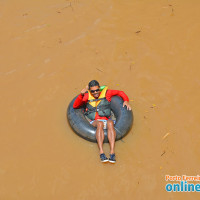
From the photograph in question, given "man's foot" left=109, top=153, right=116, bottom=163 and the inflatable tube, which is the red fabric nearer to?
the inflatable tube

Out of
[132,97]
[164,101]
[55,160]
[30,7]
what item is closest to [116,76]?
[132,97]

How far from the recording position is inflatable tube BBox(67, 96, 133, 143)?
6199mm

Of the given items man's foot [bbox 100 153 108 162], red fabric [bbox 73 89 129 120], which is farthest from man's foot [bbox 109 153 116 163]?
red fabric [bbox 73 89 129 120]

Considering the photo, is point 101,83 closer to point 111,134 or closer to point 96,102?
point 96,102

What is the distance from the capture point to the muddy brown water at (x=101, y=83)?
5773 millimetres

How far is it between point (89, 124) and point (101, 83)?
1842 millimetres

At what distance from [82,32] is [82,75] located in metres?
2.21

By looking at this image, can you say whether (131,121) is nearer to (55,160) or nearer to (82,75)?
(55,160)

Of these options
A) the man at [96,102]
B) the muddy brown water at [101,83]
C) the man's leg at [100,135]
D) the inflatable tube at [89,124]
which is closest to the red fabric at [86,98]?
the man at [96,102]

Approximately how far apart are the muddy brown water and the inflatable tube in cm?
28

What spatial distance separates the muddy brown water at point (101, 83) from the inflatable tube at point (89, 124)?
0.91ft

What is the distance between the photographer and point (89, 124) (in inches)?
251

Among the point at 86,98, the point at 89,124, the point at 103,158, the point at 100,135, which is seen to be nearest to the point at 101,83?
the point at 86,98

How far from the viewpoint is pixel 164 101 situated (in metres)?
7.22
